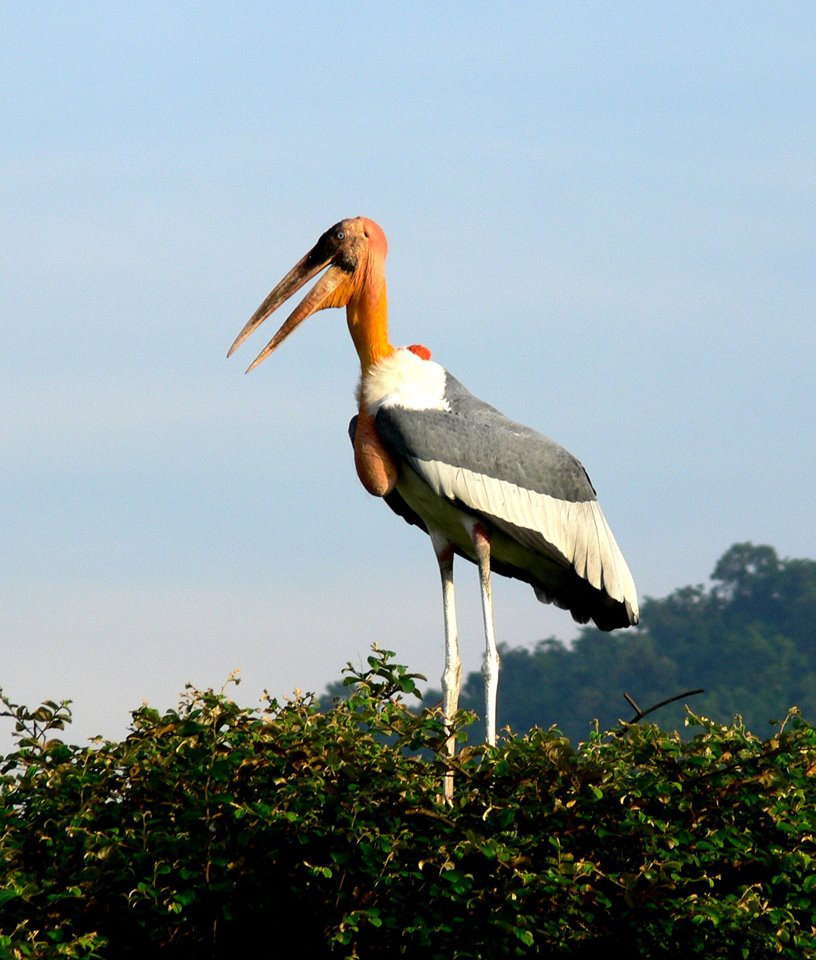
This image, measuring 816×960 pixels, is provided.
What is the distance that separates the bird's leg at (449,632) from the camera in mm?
9383

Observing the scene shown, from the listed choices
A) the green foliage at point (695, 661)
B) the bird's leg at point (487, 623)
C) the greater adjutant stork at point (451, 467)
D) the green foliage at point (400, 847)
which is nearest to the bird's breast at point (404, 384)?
the greater adjutant stork at point (451, 467)

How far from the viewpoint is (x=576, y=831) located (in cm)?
737

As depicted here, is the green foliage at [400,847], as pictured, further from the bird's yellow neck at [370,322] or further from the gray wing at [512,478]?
the bird's yellow neck at [370,322]

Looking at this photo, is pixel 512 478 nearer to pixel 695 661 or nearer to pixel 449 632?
pixel 449 632

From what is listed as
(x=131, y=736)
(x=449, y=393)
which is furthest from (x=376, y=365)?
(x=131, y=736)

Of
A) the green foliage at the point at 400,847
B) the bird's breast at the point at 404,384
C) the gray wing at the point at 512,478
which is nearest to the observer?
the green foliage at the point at 400,847

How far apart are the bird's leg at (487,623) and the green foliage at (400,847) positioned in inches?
65.0

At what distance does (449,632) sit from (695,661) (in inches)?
2709

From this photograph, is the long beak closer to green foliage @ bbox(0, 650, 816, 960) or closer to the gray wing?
the gray wing

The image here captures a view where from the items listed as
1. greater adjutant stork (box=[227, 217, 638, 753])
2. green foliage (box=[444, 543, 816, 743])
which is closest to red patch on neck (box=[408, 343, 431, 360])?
greater adjutant stork (box=[227, 217, 638, 753])

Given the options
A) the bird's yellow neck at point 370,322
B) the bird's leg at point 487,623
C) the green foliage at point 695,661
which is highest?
the green foliage at point 695,661

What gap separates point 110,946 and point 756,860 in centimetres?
248

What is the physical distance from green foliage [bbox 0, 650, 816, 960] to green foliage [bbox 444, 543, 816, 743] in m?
61.0

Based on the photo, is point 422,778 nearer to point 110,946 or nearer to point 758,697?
point 110,946
